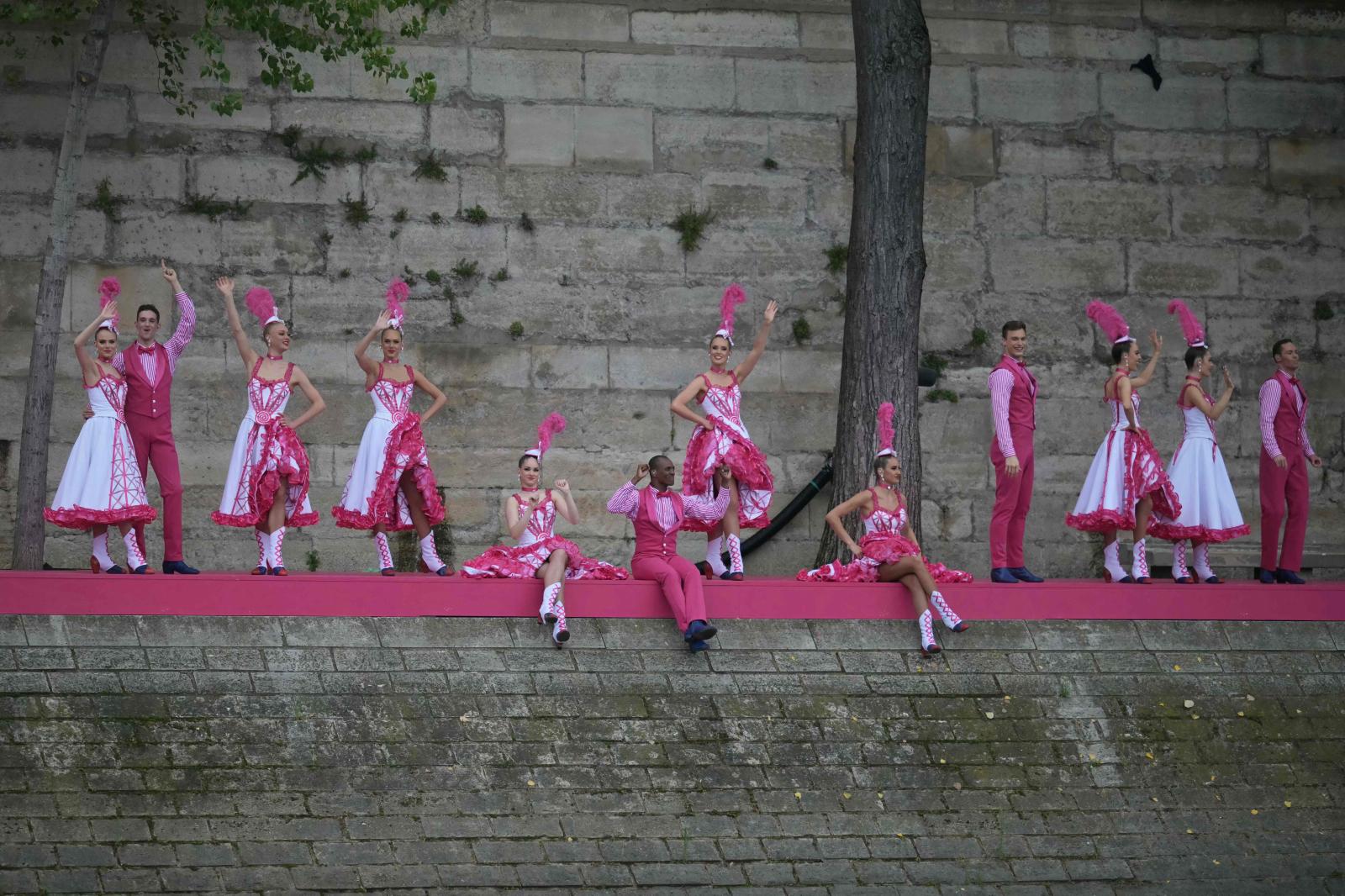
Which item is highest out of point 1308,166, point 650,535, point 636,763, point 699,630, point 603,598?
point 1308,166

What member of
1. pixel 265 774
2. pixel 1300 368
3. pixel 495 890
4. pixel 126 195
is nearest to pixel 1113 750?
pixel 495 890

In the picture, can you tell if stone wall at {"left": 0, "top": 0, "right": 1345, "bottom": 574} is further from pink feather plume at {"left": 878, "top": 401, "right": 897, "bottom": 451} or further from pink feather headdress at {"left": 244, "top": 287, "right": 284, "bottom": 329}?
pink feather plume at {"left": 878, "top": 401, "right": 897, "bottom": 451}

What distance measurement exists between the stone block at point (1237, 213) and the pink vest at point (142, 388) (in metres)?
8.21

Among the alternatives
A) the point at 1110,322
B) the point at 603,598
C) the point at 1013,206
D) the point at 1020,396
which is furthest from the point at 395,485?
the point at 1013,206

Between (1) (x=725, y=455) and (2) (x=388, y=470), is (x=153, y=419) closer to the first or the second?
(2) (x=388, y=470)

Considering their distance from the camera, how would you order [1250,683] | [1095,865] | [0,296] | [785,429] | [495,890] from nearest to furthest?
[495,890] < [1095,865] < [1250,683] < [0,296] < [785,429]

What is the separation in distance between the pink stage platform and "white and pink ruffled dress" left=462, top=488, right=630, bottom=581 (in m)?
0.27

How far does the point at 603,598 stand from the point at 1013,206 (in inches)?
240

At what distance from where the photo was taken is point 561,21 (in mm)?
13602

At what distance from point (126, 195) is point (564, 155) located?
3.31m

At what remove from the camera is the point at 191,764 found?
846 cm

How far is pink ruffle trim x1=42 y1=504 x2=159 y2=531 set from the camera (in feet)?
33.4

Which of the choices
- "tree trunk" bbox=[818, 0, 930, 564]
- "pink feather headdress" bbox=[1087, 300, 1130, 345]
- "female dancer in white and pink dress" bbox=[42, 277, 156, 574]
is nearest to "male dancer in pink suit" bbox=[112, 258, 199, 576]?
"female dancer in white and pink dress" bbox=[42, 277, 156, 574]

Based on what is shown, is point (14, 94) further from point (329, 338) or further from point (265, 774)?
point (265, 774)
